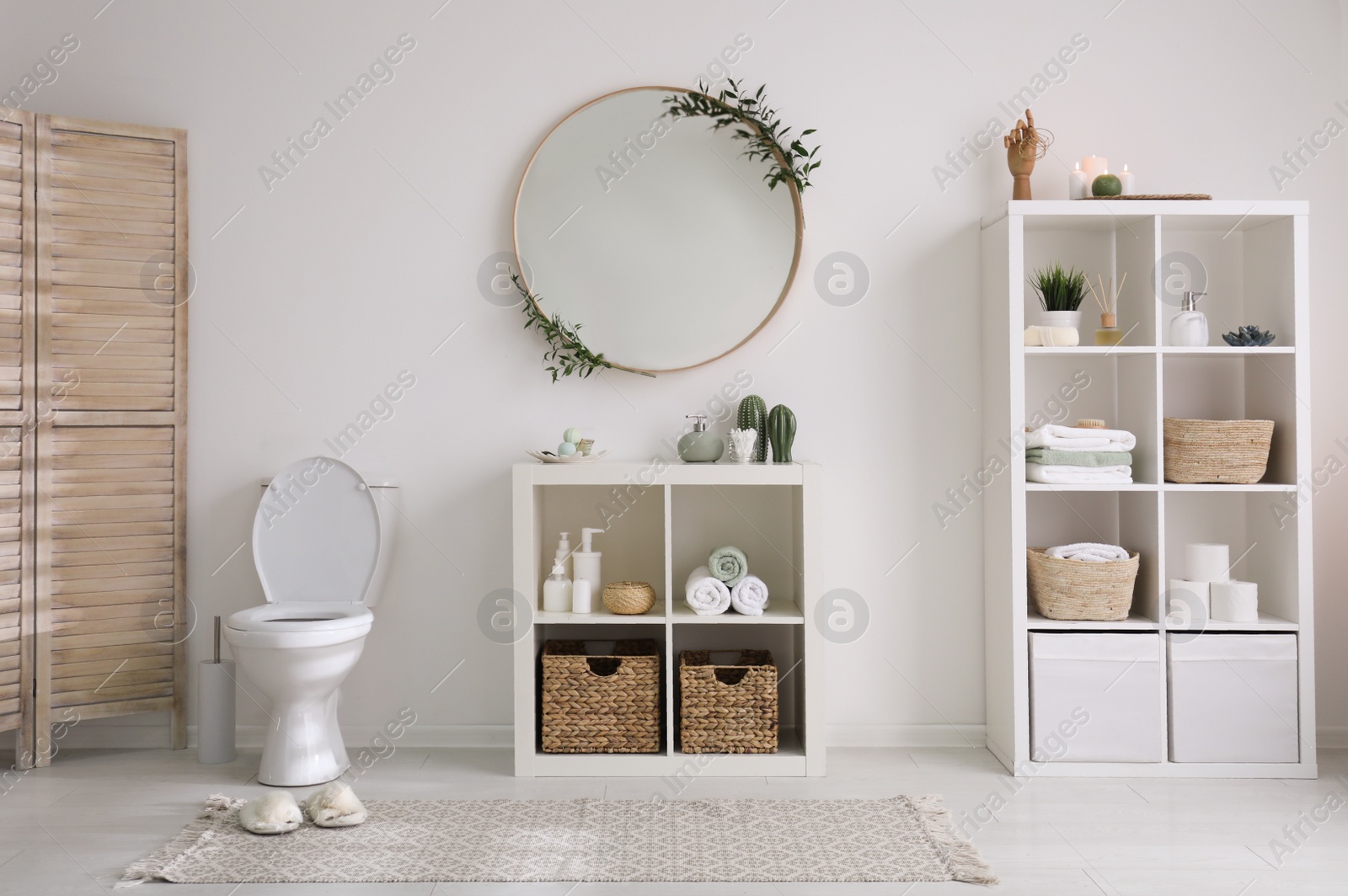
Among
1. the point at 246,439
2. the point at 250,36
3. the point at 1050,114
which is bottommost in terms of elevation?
the point at 246,439

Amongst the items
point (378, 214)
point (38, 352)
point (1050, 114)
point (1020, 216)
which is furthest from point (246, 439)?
point (1050, 114)

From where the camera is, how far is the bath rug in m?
1.99

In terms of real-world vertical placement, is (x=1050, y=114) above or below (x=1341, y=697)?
above

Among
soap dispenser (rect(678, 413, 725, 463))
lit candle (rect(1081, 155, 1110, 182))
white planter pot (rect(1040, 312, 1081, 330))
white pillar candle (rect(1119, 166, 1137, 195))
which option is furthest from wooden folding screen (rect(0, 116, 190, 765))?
white pillar candle (rect(1119, 166, 1137, 195))

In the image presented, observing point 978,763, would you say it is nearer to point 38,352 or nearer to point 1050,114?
point 1050,114

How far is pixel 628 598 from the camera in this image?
105 inches

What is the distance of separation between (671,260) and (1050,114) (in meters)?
1.21

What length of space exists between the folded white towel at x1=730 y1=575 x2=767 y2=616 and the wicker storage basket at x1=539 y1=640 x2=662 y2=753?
28 cm

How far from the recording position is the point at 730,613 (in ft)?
8.97

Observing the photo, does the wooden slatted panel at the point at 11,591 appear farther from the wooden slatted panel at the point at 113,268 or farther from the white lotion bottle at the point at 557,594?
the white lotion bottle at the point at 557,594

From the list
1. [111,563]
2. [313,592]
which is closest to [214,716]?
[313,592]

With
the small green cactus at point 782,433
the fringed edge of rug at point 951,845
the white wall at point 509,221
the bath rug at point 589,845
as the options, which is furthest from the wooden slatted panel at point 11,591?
the fringed edge of rug at point 951,845

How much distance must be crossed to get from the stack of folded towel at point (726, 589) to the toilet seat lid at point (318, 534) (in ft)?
3.16

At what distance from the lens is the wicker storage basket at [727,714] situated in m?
2.64
